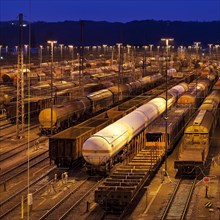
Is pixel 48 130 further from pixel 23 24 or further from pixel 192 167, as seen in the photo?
pixel 192 167

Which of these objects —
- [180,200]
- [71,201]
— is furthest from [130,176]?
[71,201]

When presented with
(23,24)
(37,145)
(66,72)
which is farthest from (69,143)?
(66,72)

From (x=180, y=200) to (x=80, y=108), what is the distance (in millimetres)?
26322

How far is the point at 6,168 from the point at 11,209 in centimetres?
1063

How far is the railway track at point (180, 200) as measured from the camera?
26686 millimetres

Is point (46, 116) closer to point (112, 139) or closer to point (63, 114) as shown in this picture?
point (63, 114)

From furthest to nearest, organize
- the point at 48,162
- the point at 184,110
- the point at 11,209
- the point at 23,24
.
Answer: the point at 184,110, the point at 23,24, the point at 48,162, the point at 11,209

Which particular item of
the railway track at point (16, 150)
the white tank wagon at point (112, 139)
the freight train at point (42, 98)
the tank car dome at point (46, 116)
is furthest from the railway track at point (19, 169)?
the freight train at point (42, 98)

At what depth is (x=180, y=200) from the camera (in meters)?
29.5

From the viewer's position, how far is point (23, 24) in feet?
150

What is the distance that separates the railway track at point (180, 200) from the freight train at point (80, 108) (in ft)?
42.6

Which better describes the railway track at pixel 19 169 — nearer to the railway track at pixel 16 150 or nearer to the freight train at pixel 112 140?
the railway track at pixel 16 150

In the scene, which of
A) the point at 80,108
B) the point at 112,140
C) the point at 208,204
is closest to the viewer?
the point at 208,204

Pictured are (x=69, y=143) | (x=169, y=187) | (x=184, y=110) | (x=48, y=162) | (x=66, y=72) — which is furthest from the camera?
(x=66, y=72)
